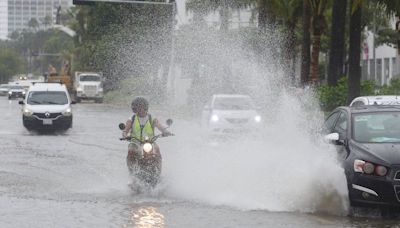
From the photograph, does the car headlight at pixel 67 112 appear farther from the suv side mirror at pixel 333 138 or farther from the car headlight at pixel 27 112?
the suv side mirror at pixel 333 138

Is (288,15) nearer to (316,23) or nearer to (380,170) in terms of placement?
(316,23)

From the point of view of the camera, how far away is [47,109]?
29.1m

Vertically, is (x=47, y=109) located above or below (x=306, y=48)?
below

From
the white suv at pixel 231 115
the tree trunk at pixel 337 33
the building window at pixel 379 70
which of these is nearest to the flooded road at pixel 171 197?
the white suv at pixel 231 115

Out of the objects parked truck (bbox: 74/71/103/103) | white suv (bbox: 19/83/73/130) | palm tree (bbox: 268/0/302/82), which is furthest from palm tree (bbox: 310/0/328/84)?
parked truck (bbox: 74/71/103/103)

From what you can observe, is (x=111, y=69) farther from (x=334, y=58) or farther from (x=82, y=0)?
(x=334, y=58)

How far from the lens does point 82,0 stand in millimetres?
42219

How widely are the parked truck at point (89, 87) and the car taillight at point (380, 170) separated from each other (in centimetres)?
5676

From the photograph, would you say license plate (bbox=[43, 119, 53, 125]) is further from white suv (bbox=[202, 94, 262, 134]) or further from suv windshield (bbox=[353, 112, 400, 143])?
suv windshield (bbox=[353, 112, 400, 143])

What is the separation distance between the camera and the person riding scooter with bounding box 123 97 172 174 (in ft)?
43.1

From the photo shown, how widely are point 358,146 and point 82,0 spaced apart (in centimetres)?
3234

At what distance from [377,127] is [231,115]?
12.7 meters

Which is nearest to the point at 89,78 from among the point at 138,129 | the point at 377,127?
the point at 138,129

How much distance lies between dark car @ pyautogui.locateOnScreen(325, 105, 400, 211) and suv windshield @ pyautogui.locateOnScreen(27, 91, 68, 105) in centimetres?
1884
